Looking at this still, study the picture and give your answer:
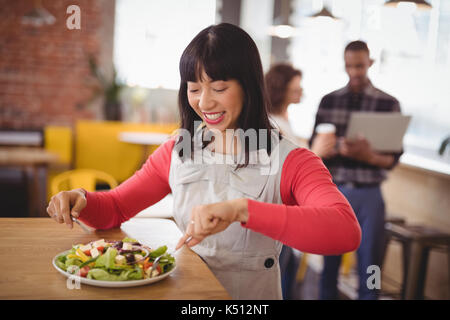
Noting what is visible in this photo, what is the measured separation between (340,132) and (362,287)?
2.93ft

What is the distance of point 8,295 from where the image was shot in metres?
0.87

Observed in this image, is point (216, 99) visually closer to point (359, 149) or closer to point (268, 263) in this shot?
point (268, 263)

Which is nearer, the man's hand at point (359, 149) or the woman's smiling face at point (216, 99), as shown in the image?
the woman's smiling face at point (216, 99)

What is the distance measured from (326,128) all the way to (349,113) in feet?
0.52

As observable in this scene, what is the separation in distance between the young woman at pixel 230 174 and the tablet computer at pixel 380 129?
1.32 metres

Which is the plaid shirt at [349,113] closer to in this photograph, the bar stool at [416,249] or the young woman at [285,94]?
the young woman at [285,94]

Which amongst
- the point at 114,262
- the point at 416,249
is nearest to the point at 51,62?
the point at 416,249

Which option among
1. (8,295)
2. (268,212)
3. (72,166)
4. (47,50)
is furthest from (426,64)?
(47,50)

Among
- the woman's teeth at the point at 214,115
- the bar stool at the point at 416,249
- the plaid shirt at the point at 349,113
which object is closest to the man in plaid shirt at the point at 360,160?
the plaid shirt at the point at 349,113

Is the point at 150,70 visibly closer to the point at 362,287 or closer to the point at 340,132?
the point at 340,132

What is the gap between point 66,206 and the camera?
4.06ft

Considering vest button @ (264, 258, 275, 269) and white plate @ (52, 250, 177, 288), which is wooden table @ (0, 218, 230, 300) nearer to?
white plate @ (52, 250, 177, 288)

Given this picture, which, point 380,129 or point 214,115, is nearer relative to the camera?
point 214,115

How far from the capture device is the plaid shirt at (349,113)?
8.63 feet
